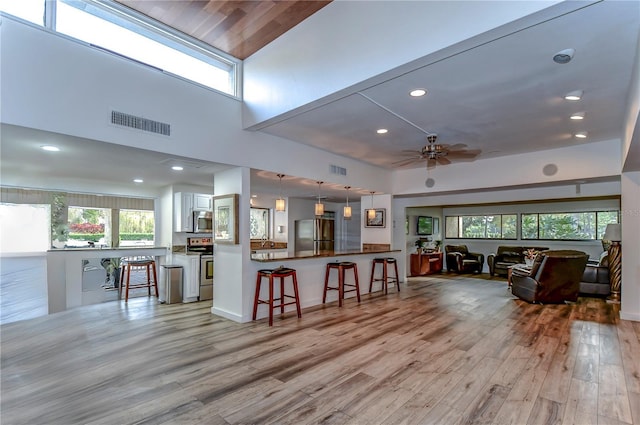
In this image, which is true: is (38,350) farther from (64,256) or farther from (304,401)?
(304,401)

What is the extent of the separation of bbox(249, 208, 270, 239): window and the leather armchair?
565 centimetres

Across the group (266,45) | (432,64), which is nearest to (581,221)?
(432,64)

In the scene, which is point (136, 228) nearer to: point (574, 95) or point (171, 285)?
point (171, 285)

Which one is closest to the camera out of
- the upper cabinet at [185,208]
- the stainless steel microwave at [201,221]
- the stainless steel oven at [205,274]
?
the stainless steel oven at [205,274]

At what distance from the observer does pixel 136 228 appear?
22.0ft

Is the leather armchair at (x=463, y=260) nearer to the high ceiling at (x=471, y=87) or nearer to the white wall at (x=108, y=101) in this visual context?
the high ceiling at (x=471, y=87)

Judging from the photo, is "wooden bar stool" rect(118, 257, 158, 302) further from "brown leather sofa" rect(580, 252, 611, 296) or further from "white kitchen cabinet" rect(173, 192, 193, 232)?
"brown leather sofa" rect(580, 252, 611, 296)

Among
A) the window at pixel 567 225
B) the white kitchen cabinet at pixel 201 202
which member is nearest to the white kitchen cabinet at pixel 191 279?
the white kitchen cabinet at pixel 201 202

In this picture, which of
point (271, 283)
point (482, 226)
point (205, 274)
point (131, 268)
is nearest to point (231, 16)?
point (271, 283)

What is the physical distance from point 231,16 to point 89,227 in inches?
195

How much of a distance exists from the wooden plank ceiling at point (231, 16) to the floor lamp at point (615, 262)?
260 inches

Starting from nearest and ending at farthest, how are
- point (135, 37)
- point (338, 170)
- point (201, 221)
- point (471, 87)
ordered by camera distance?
point (471, 87) < point (135, 37) < point (338, 170) < point (201, 221)

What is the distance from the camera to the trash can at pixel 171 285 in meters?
5.66

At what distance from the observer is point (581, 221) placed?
A: 8789 mm
